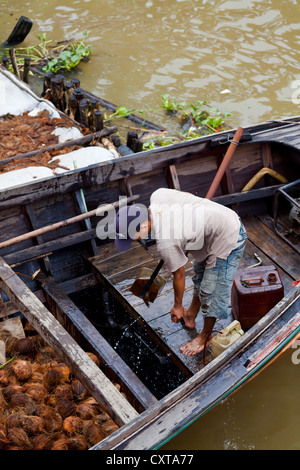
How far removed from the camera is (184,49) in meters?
13.2

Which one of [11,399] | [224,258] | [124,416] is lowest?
[11,399]

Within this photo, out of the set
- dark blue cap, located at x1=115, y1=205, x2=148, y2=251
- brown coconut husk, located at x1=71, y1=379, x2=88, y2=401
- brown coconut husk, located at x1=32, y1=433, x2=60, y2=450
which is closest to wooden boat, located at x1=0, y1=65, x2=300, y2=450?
brown coconut husk, located at x1=71, y1=379, x2=88, y2=401

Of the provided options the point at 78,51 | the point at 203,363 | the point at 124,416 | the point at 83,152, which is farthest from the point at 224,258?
the point at 78,51

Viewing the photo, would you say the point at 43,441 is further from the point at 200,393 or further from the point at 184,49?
the point at 184,49

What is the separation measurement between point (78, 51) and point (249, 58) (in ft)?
13.3

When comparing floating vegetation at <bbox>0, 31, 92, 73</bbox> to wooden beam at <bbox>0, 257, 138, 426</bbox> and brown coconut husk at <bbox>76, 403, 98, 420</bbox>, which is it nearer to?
wooden beam at <bbox>0, 257, 138, 426</bbox>

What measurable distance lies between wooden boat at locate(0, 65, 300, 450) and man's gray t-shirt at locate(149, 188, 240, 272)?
710 millimetres

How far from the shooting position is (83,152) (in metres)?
6.83

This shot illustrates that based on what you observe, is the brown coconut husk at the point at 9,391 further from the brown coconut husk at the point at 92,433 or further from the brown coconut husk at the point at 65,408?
the brown coconut husk at the point at 92,433

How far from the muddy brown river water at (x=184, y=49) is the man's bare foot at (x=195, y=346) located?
6390 mm

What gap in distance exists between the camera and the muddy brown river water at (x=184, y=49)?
1163cm

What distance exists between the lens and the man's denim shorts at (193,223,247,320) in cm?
441

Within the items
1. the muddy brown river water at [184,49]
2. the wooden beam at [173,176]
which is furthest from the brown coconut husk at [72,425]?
the muddy brown river water at [184,49]
